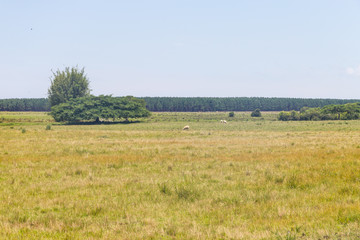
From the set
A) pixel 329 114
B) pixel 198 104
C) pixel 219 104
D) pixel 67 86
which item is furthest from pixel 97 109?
pixel 219 104

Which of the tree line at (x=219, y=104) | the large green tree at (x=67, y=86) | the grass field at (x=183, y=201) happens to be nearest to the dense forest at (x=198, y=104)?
the tree line at (x=219, y=104)

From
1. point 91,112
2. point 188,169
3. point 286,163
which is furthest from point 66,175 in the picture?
point 91,112

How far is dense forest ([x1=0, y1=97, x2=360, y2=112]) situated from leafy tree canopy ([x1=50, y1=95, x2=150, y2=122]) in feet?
292

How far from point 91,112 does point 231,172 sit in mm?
65604

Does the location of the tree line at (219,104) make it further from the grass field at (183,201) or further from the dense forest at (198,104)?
Result: the grass field at (183,201)

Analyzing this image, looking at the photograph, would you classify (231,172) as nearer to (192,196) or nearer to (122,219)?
(192,196)

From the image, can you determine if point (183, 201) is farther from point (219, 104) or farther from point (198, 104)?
point (219, 104)

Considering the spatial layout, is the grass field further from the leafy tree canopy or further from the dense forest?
the dense forest

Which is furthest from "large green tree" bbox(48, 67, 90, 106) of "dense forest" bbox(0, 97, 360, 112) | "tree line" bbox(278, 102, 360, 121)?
"dense forest" bbox(0, 97, 360, 112)

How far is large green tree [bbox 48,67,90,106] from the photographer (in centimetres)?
9104

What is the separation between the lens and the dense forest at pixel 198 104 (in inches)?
6900

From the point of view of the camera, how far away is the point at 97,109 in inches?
3031

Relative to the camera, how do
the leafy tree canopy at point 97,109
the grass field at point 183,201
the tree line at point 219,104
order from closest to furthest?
1. the grass field at point 183,201
2. the leafy tree canopy at point 97,109
3. the tree line at point 219,104

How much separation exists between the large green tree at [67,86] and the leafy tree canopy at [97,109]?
12.3m
